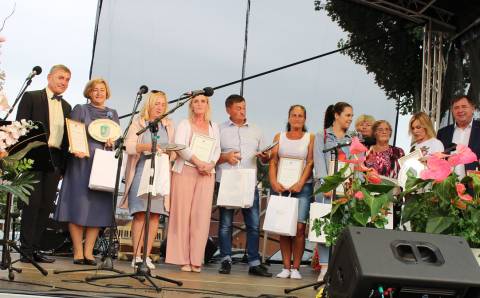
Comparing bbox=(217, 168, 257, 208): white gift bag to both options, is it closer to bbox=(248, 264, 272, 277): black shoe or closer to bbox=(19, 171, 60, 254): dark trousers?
bbox=(248, 264, 272, 277): black shoe

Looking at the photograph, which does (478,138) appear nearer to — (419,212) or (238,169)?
(238,169)

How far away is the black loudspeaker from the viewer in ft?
7.80

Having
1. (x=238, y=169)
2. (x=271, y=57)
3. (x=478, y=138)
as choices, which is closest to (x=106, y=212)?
(x=238, y=169)

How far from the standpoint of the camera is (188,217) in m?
5.55

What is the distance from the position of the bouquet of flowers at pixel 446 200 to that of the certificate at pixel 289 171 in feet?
8.12

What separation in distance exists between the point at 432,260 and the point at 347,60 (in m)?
6.54

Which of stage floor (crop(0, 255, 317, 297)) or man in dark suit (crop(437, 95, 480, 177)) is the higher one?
man in dark suit (crop(437, 95, 480, 177))

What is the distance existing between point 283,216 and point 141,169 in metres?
1.19

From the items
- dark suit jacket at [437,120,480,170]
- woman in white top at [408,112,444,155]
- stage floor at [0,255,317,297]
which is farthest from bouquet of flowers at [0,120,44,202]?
dark suit jacket at [437,120,480,170]

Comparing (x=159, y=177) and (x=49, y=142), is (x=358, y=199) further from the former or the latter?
(x=49, y=142)

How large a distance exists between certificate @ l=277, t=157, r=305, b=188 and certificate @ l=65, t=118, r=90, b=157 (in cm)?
153

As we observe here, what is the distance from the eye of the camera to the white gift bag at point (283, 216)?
521 cm

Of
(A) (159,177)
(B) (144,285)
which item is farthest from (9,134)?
(A) (159,177)

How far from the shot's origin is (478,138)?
5.32m
